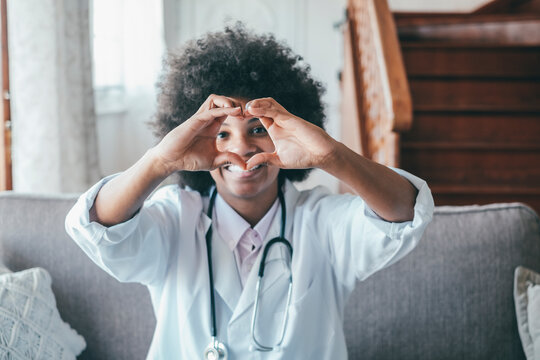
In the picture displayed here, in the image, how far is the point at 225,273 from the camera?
128 centimetres

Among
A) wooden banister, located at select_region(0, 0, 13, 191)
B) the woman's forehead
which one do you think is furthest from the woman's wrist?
wooden banister, located at select_region(0, 0, 13, 191)

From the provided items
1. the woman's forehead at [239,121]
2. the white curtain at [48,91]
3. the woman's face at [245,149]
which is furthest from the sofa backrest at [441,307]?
the white curtain at [48,91]

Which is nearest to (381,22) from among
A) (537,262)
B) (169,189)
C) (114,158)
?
(537,262)

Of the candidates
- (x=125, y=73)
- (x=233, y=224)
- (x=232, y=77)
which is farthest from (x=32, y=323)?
(x=125, y=73)

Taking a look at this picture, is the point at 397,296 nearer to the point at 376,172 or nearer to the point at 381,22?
the point at 376,172

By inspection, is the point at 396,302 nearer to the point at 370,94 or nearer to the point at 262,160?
the point at 262,160

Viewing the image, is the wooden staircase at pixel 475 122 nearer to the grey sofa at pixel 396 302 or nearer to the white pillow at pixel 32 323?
the grey sofa at pixel 396 302

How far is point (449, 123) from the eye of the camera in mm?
3242

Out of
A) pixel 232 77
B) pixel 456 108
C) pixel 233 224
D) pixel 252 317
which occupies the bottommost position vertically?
pixel 252 317

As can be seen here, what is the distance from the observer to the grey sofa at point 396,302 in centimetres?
157

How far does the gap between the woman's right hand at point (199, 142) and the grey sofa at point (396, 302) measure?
660 millimetres

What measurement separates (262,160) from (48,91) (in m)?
2.07

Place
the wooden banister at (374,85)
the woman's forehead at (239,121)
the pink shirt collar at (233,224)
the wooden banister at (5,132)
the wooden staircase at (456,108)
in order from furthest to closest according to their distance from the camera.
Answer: the wooden staircase at (456,108), the wooden banister at (374,85), the wooden banister at (5,132), the pink shirt collar at (233,224), the woman's forehead at (239,121)

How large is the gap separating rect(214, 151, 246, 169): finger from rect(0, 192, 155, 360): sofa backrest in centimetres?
66
